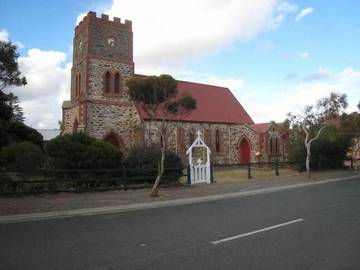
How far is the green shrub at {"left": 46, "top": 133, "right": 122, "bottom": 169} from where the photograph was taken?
64.0ft

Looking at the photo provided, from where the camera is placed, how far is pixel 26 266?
6.56 meters

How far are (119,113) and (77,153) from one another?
1816cm

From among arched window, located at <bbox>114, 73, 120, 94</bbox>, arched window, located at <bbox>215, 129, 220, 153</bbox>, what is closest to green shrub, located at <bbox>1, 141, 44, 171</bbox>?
arched window, located at <bbox>114, 73, 120, 94</bbox>

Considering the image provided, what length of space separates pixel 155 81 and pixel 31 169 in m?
7.14

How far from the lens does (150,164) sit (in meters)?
21.7

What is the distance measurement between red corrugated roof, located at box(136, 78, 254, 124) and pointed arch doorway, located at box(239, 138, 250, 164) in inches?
105

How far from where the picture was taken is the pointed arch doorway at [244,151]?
43.6 m

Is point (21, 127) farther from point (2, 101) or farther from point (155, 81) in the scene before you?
point (155, 81)

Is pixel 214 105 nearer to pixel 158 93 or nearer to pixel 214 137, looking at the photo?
pixel 214 137

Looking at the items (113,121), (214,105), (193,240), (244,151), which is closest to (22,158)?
(193,240)

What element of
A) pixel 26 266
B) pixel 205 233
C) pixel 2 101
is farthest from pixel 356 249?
pixel 2 101

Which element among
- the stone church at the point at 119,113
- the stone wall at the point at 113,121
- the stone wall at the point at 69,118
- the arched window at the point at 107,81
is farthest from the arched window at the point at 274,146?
the stone wall at the point at 69,118

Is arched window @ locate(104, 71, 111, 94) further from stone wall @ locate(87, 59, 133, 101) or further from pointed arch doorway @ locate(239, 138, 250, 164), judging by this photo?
pointed arch doorway @ locate(239, 138, 250, 164)

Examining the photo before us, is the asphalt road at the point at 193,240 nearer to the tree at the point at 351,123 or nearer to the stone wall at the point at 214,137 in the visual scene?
the tree at the point at 351,123
